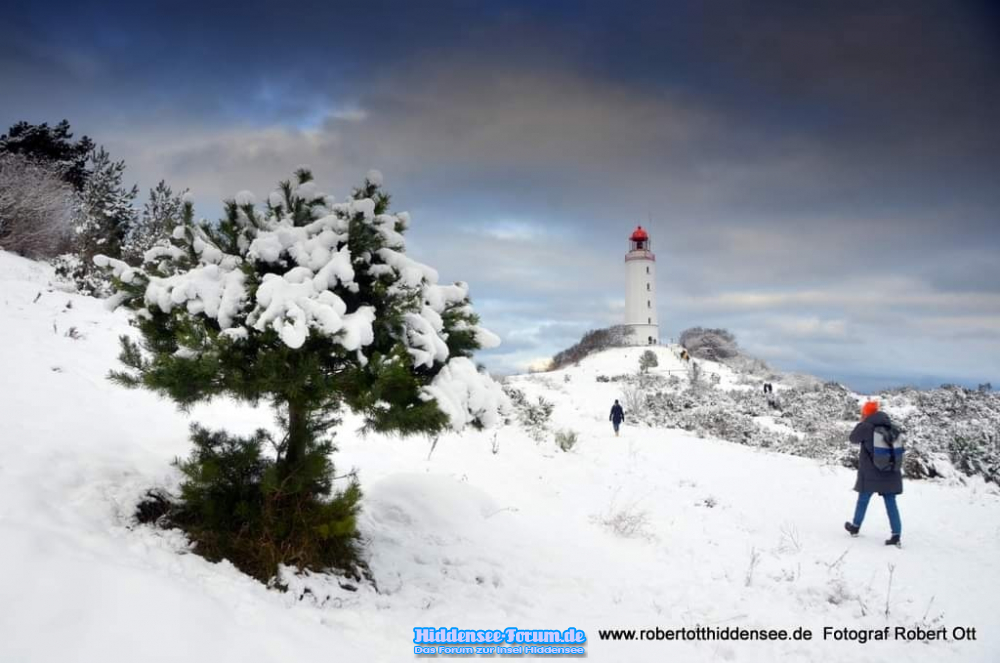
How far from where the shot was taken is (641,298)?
60062mm

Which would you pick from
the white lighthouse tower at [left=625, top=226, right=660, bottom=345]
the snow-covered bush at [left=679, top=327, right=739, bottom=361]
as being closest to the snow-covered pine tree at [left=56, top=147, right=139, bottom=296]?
the white lighthouse tower at [left=625, top=226, right=660, bottom=345]

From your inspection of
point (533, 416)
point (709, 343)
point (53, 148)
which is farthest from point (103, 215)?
point (709, 343)

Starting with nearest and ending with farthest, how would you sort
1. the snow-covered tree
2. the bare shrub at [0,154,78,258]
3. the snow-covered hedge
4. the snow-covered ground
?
the snow-covered ground, the snow-covered hedge, the bare shrub at [0,154,78,258], the snow-covered tree

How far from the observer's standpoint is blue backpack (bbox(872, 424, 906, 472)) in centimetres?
815

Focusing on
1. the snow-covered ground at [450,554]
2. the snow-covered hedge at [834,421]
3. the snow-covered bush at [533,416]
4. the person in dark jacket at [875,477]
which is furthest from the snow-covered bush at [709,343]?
the person in dark jacket at [875,477]

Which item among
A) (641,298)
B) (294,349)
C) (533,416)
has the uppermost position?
(641,298)

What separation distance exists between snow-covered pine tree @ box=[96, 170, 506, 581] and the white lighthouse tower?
56304mm

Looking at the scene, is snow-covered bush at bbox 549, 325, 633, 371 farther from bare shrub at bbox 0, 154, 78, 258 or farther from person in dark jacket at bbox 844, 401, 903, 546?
person in dark jacket at bbox 844, 401, 903, 546

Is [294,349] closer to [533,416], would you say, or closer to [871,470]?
[871,470]

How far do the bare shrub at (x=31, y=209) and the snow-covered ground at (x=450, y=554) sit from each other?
1616 centimetres

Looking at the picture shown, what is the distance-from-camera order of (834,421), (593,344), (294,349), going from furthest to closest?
(593,344) → (834,421) → (294,349)

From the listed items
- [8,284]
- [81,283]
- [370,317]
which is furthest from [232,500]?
[81,283]

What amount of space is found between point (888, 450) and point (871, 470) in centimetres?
40

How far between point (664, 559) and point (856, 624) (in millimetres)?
2426
